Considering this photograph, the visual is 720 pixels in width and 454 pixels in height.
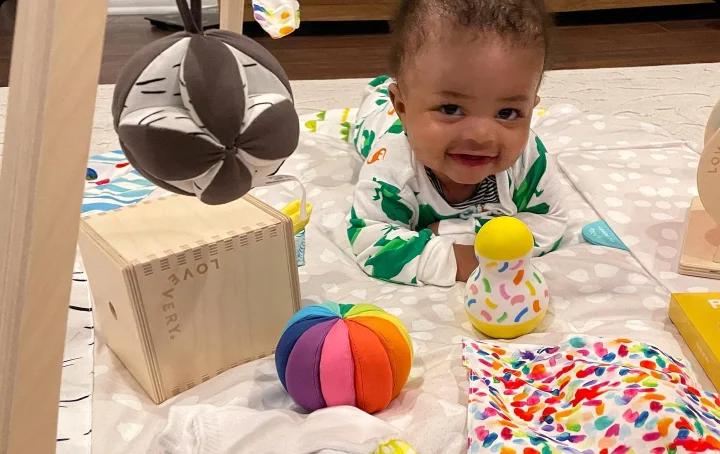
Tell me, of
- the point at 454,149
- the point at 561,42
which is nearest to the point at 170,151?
the point at 454,149

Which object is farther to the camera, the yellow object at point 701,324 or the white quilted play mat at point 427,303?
the yellow object at point 701,324

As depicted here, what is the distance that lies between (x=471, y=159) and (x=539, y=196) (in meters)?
0.18

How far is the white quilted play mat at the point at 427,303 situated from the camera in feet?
2.30

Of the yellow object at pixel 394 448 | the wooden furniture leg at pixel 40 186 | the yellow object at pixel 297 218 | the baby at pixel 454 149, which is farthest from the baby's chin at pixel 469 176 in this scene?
the wooden furniture leg at pixel 40 186

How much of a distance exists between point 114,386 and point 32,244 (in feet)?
1.48

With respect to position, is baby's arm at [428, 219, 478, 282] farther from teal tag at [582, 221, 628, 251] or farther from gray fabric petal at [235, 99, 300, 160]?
gray fabric petal at [235, 99, 300, 160]

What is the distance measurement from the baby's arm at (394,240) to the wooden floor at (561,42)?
109 cm

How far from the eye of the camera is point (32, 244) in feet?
1.37

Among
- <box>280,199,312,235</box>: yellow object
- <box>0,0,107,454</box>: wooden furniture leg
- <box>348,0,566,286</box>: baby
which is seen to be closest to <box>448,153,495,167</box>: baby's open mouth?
<box>348,0,566,286</box>: baby

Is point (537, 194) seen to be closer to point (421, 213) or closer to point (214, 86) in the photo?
point (421, 213)

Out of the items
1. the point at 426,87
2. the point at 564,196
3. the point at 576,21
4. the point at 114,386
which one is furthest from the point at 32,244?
the point at 576,21

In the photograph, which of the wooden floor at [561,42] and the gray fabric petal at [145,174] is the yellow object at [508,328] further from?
the wooden floor at [561,42]

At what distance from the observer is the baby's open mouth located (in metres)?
1.00

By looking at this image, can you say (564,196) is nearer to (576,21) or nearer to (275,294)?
(275,294)
